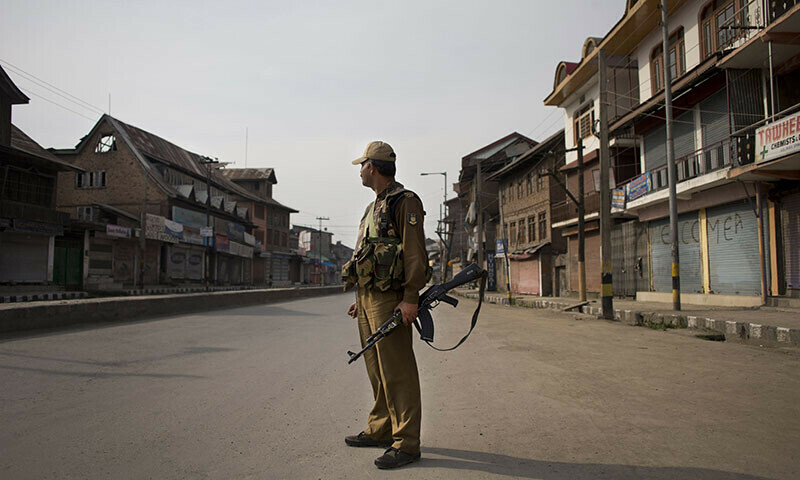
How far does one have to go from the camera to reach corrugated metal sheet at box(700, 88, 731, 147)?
1631 cm

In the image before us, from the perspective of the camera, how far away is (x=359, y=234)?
3.49m

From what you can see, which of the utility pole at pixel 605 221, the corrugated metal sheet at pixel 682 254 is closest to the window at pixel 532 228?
the corrugated metal sheet at pixel 682 254

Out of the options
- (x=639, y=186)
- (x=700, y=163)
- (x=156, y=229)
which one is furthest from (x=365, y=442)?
(x=156, y=229)

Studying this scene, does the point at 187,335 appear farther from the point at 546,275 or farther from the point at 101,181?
the point at 101,181

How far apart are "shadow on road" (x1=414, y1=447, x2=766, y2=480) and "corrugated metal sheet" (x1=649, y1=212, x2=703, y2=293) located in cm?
1733

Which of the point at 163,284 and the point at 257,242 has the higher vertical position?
the point at 257,242

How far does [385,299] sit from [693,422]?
2487 mm

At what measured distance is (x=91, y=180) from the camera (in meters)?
37.8

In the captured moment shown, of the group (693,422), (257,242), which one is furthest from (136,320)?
(257,242)

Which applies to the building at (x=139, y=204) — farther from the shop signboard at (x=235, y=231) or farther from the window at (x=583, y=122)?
the window at (x=583, y=122)

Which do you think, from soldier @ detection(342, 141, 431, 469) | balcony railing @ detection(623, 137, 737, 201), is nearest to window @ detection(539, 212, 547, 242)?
balcony railing @ detection(623, 137, 737, 201)

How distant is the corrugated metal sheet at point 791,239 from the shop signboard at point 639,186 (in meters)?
5.56

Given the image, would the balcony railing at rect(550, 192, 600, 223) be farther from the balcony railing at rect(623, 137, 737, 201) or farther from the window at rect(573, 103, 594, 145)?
the balcony railing at rect(623, 137, 737, 201)

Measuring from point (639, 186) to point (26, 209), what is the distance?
26776mm
